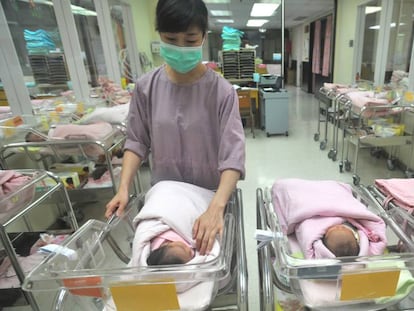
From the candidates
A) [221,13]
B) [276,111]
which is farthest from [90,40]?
[221,13]

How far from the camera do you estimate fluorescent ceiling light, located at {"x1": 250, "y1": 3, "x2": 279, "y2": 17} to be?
20.5 ft

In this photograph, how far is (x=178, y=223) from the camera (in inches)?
31.9

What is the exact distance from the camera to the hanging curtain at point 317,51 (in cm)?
730

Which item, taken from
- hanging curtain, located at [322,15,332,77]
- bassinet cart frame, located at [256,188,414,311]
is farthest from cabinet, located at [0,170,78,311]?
hanging curtain, located at [322,15,332,77]

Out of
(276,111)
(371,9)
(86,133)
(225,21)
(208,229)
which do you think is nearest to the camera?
(208,229)

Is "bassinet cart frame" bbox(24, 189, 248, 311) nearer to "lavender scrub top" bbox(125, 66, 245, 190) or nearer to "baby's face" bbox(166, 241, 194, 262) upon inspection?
"baby's face" bbox(166, 241, 194, 262)

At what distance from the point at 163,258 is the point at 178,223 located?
4.0 inches

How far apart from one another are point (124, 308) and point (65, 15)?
2.91m

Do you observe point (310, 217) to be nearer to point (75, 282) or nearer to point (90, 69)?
point (75, 282)

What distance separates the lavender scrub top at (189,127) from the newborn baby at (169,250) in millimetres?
258

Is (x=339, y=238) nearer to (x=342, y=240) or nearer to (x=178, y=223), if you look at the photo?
(x=342, y=240)

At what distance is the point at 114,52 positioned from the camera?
3.79m

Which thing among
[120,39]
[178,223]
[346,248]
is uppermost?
[120,39]

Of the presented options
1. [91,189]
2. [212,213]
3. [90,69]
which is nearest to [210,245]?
[212,213]
